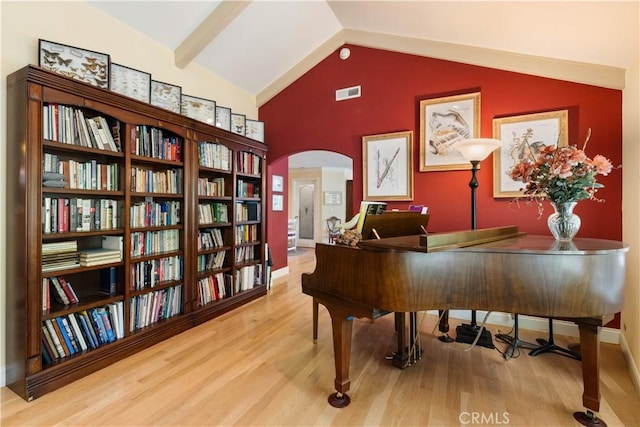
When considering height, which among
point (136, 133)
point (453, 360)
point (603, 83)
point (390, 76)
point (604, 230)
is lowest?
point (453, 360)

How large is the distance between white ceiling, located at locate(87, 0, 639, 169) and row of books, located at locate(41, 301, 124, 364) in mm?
2539

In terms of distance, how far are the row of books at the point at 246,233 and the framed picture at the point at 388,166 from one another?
1.57 metres

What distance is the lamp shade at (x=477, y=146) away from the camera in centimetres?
263

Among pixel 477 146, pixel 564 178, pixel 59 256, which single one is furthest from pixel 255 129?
pixel 564 178

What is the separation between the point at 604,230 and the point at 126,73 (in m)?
4.58

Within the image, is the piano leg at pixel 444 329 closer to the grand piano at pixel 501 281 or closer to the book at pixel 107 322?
the grand piano at pixel 501 281

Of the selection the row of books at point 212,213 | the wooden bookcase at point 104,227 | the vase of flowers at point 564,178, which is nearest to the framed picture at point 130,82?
the wooden bookcase at point 104,227

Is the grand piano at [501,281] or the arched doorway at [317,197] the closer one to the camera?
the grand piano at [501,281]

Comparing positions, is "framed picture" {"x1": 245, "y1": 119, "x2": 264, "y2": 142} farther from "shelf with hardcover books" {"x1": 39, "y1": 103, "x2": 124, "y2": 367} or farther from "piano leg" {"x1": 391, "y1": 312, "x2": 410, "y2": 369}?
"piano leg" {"x1": 391, "y1": 312, "x2": 410, "y2": 369}

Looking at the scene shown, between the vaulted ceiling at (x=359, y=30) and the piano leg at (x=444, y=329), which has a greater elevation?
the vaulted ceiling at (x=359, y=30)

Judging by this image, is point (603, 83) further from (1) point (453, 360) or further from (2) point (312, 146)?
(2) point (312, 146)

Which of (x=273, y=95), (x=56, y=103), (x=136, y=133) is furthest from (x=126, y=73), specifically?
(x=273, y=95)

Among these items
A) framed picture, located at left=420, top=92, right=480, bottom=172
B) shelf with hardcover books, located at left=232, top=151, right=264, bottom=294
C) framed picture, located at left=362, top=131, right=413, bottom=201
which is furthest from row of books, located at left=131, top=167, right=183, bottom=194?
framed picture, located at left=420, top=92, right=480, bottom=172

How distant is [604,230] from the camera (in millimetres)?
2779
